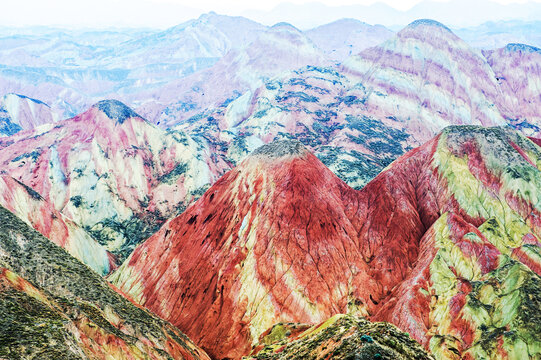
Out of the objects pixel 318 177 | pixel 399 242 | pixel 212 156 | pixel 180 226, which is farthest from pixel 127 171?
pixel 399 242

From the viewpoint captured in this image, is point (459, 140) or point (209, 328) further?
point (459, 140)

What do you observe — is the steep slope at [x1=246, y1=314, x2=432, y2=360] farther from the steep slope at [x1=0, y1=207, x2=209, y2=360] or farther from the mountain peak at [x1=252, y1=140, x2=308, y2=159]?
the mountain peak at [x1=252, y1=140, x2=308, y2=159]

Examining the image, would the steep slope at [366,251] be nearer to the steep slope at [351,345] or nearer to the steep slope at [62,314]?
the steep slope at [62,314]

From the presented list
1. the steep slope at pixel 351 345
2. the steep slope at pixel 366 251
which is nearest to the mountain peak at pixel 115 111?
the steep slope at pixel 366 251

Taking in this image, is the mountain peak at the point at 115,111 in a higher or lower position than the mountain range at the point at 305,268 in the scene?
higher

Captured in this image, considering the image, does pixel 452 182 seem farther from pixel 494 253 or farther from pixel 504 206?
pixel 494 253

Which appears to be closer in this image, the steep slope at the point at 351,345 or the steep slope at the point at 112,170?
the steep slope at the point at 351,345
